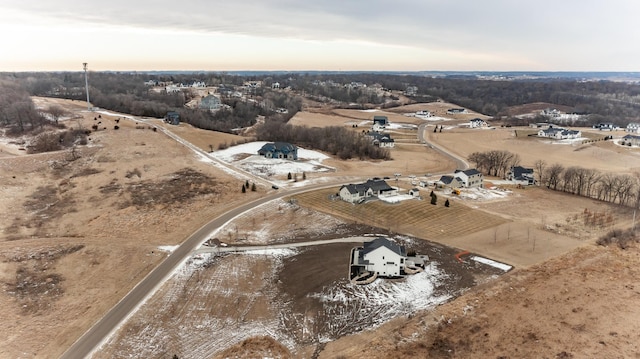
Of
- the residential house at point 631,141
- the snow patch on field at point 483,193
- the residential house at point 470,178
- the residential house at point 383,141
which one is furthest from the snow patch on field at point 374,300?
the residential house at point 631,141

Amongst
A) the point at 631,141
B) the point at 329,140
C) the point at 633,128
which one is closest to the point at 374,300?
the point at 329,140

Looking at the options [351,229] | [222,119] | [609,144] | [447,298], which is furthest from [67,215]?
[609,144]

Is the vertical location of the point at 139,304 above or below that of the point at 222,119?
below

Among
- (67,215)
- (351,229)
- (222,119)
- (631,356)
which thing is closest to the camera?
(631,356)

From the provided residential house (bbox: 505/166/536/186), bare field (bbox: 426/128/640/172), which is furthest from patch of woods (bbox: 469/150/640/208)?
bare field (bbox: 426/128/640/172)

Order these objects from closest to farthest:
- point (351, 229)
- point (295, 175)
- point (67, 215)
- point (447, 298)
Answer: point (447, 298) < point (351, 229) < point (67, 215) < point (295, 175)

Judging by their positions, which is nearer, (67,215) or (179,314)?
(179,314)

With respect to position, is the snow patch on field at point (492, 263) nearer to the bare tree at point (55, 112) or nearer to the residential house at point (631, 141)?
the residential house at point (631, 141)

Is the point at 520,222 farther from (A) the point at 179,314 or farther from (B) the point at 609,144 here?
(B) the point at 609,144
